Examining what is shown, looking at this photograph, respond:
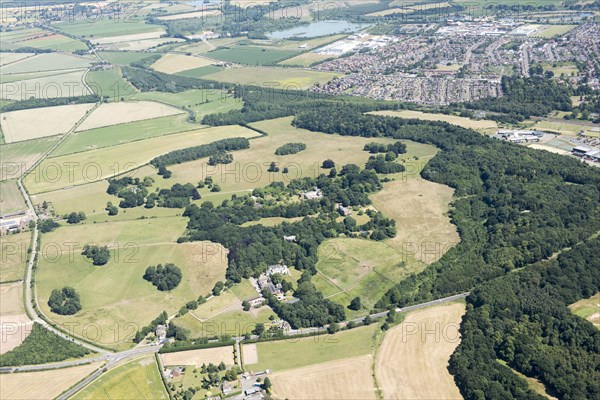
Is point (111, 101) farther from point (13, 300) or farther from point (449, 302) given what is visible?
point (449, 302)

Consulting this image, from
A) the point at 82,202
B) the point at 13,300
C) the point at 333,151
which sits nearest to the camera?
the point at 13,300

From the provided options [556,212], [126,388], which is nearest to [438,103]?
[556,212]

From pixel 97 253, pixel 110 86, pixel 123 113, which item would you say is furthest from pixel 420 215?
pixel 110 86

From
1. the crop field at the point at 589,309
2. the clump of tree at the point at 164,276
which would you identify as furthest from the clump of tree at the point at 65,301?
the crop field at the point at 589,309

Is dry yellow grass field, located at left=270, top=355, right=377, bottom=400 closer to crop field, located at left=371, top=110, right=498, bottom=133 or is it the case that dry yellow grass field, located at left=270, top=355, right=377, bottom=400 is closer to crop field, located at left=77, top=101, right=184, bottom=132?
crop field, located at left=371, top=110, right=498, bottom=133

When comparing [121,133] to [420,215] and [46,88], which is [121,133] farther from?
[420,215]

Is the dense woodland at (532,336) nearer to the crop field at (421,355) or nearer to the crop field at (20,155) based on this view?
the crop field at (421,355)

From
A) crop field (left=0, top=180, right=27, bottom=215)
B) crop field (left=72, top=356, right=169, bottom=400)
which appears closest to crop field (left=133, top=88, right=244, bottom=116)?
crop field (left=0, top=180, right=27, bottom=215)
